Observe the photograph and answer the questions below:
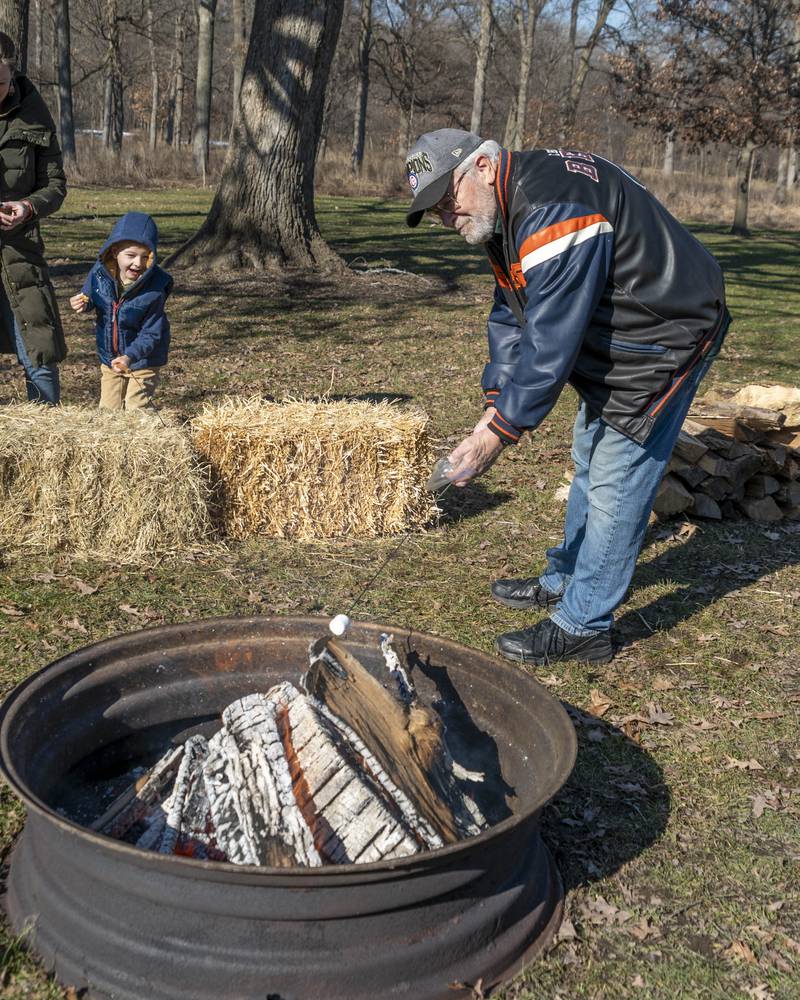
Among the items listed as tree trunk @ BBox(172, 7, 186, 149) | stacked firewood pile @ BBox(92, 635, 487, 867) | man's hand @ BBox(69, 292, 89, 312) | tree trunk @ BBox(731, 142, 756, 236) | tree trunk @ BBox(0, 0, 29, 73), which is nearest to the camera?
stacked firewood pile @ BBox(92, 635, 487, 867)

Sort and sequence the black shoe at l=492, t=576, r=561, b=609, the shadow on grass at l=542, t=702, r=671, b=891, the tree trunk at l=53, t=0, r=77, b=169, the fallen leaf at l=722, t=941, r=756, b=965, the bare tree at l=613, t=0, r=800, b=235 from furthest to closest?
the tree trunk at l=53, t=0, r=77, b=169 → the bare tree at l=613, t=0, r=800, b=235 → the black shoe at l=492, t=576, r=561, b=609 → the shadow on grass at l=542, t=702, r=671, b=891 → the fallen leaf at l=722, t=941, r=756, b=965

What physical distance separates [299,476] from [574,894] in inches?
126

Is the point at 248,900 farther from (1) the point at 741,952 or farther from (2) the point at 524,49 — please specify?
(2) the point at 524,49

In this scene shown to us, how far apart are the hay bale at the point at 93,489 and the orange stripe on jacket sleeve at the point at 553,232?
2.70m

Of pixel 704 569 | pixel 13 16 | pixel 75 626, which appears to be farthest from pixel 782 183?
pixel 75 626

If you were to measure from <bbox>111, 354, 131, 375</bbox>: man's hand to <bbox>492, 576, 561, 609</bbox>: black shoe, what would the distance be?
272cm

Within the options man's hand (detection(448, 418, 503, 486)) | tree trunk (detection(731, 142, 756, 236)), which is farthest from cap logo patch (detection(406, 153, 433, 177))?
tree trunk (detection(731, 142, 756, 236))

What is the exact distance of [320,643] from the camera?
304 centimetres

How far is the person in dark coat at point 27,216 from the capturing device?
5402 millimetres

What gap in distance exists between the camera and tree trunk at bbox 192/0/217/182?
26172mm

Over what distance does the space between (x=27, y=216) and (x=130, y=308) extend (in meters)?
0.77

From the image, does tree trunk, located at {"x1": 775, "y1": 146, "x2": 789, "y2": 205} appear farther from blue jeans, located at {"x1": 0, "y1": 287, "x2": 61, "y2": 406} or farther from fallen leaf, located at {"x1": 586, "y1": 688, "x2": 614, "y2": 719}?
fallen leaf, located at {"x1": 586, "y1": 688, "x2": 614, "y2": 719}

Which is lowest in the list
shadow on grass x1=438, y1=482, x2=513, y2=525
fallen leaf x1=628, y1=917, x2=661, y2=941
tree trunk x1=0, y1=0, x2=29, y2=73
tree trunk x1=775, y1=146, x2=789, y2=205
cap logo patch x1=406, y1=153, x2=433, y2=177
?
fallen leaf x1=628, y1=917, x2=661, y2=941

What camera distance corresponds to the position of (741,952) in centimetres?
273
